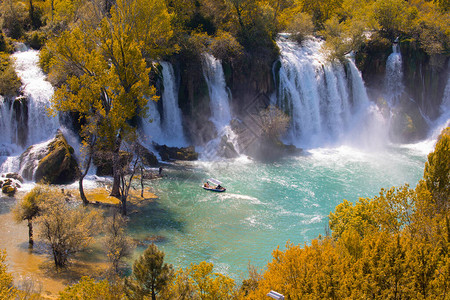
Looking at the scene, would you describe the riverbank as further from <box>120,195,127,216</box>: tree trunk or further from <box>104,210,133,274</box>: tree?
<box>120,195,127,216</box>: tree trunk

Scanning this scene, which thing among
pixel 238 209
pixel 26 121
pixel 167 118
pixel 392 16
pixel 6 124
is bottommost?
pixel 238 209

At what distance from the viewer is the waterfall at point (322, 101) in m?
44.3

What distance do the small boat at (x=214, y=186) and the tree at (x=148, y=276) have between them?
18250 millimetres

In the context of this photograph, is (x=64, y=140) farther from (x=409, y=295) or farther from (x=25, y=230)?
(x=409, y=295)

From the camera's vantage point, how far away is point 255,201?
2853 cm

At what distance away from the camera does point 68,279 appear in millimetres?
17500

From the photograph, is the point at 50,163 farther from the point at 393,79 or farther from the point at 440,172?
the point at 393,79

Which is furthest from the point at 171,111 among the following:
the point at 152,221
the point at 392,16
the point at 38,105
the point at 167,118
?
the point at 392,16

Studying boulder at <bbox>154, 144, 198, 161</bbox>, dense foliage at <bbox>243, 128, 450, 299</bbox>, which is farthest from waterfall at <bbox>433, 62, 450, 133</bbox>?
dense foliage at <bbox>243, 128, 450, 299</bbox>

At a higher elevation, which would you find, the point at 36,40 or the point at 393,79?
the point at 36,40

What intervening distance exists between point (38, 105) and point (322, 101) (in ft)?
99.6

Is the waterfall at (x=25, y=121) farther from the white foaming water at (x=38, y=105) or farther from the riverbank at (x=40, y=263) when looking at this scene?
the riverbank at (x=40, y=263)

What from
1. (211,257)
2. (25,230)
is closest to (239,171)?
(211,257)

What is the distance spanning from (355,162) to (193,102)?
17.5 meters
